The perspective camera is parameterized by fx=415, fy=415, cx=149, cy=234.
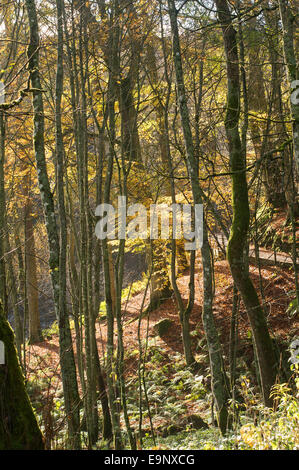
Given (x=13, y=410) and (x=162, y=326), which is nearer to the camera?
(x=13, y=410)

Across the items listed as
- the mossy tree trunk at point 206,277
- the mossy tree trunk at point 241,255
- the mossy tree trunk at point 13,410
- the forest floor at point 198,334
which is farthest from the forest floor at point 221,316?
the mossy tree trunk at point 13,410

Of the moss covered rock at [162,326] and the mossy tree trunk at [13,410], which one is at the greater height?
the mossy tree trunk at [13,410]

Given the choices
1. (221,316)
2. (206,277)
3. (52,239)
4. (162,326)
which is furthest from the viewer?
(162,326)

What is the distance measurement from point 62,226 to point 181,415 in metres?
4.64

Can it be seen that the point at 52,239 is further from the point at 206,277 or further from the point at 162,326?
the point at 162,326

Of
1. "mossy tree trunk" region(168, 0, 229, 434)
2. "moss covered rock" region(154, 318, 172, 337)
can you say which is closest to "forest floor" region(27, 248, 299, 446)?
"moss covered rock" region(154, 318, 172, 337)

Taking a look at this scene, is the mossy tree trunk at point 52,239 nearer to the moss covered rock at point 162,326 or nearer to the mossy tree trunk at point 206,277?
the mossy tree trunk at point 206,277

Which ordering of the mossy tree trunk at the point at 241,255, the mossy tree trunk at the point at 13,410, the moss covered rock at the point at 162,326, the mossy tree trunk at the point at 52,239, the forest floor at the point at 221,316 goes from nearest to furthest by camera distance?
the mossy tree trunk at the point at 13,410 < the mossy tree trunk at the point at 52,239 < the mossy tree trunk at the point at 241,255 < the forest floor at the point at 221,316 < the moss covered rock at the point at 162,326

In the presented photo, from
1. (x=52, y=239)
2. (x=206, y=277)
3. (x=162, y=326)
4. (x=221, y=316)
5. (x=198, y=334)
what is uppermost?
(x=52, y=239)

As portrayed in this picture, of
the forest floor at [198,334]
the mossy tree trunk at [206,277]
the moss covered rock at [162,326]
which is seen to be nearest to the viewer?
the mossy tree trunk at [206,277]

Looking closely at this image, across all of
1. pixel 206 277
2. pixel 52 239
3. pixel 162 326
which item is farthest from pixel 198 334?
pixel 52 239

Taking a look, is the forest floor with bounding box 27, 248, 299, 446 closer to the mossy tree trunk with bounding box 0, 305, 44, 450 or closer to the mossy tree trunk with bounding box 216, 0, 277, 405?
the mossy tree trunk with bounding box 216, 0, 277, 405

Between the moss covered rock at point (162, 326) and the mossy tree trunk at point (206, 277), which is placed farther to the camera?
the moss covered rock at point (162, 326)
